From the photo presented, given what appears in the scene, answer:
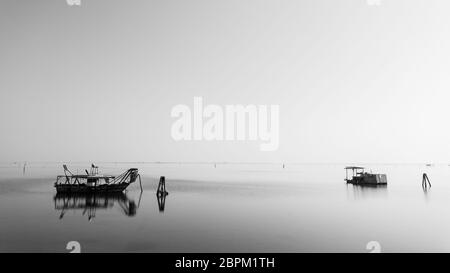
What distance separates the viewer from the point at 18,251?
20.0m

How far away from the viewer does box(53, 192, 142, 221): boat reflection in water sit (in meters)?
36.5

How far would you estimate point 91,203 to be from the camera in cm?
4175

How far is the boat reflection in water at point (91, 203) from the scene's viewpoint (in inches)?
1436

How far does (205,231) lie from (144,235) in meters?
Answer: 5.13
